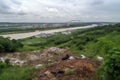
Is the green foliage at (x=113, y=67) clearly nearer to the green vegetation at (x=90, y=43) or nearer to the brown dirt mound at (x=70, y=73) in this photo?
the brown dirt mound at (x=70, y=73)

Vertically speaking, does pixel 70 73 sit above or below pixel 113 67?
below

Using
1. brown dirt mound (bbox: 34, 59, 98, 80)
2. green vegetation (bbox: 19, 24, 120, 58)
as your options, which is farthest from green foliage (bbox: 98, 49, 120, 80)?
green vegetation (bbox: 19, 24, 120, 58)

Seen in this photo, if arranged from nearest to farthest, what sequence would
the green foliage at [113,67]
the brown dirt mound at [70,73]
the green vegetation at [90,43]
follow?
the green foliage at [113,67] → the brown dirt mound at [70,73] → the green vegetation at [90,43]

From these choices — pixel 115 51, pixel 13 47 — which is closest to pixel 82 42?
pixel 13 47

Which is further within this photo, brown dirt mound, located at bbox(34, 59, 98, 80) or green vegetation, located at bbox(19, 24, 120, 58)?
green vegetation, located at bbox(19, 24, 120, 58)

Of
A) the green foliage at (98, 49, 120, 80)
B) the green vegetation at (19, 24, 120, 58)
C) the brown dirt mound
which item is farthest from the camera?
the green vegetation at (19, 24, 120, 58)

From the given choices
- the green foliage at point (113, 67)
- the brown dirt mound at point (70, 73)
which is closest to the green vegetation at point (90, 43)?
the brown dirt mound at point (70, 73)

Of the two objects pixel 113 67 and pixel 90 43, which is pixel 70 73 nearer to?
pixel 113 67

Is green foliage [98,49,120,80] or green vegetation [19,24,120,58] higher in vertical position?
green foliage [98,49,120,80]

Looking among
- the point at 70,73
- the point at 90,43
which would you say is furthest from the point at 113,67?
the point at 90,43

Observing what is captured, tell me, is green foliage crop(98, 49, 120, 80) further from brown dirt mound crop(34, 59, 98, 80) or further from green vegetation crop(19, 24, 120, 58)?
green vegetation crop(19, 24, 120, 58)

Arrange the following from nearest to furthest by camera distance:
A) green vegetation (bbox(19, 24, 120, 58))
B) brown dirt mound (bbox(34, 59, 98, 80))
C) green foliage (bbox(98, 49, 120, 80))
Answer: green foliage (bbox(98, 49, 120, 80))
brown dirt mound (bbox(34, 59, 98, 80))
green vegetation (bbox(19, 24, 120, 58))
